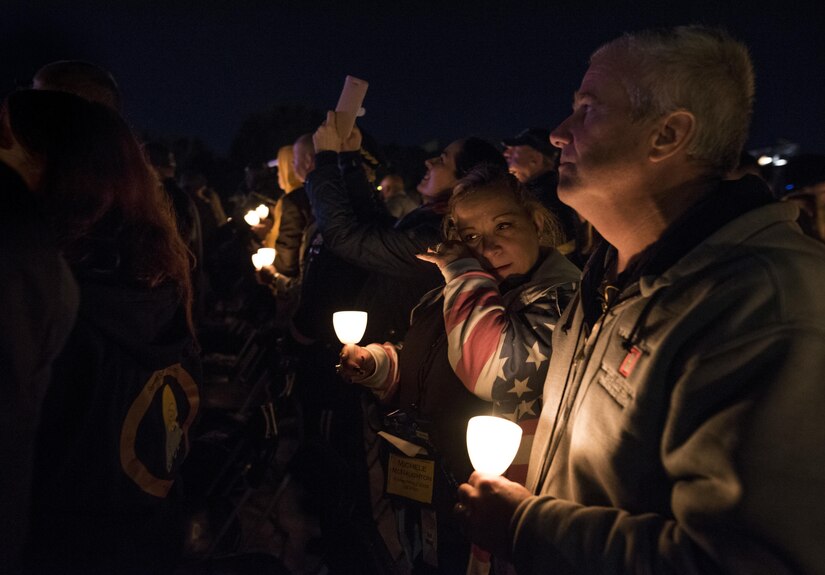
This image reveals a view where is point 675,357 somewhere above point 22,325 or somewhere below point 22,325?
above

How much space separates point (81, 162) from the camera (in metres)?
1.71

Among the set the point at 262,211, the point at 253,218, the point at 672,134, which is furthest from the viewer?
the point at 262,211

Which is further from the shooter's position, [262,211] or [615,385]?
[262,211]

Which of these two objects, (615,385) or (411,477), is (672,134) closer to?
(615,385)

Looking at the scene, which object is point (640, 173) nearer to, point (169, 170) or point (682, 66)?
point (682, 66)

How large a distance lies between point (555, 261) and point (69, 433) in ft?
6.19

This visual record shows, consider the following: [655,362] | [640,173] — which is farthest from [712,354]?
[640,173]

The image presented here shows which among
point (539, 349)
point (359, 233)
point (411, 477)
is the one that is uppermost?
point (359, 233)

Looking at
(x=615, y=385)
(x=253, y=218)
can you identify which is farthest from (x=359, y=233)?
(x=253, y=218)

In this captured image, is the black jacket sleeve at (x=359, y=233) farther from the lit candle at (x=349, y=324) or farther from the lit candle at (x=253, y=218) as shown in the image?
the lit candle at (x=253, y=218)

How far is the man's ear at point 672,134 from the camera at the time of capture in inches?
60.6

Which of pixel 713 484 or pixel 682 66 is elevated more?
pixel 682 66

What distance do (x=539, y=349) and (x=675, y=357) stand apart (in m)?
0.85

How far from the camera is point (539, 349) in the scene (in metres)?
2.12
